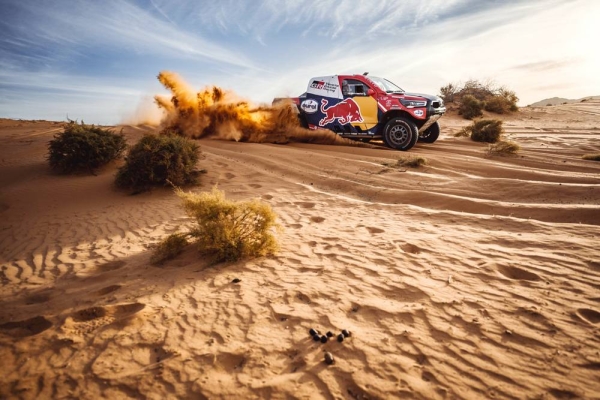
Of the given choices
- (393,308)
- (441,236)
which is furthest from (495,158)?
(393,308)

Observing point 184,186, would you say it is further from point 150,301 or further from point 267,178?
point 150,301

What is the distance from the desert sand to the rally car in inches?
158

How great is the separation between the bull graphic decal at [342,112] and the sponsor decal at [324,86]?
15.3 inches

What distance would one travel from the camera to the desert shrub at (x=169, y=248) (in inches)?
152

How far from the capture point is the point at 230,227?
12.5 feet

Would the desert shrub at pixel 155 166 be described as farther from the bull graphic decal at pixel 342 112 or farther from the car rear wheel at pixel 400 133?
the car rear wheel at pixel 400 133

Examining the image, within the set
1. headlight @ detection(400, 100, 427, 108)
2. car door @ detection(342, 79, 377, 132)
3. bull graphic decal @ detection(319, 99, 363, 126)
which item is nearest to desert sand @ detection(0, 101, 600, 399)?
headlight @ detection(400, 100, 427, 108)

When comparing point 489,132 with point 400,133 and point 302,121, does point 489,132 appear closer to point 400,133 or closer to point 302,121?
point 400,133

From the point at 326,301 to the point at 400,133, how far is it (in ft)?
26.8

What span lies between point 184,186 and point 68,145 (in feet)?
11.0

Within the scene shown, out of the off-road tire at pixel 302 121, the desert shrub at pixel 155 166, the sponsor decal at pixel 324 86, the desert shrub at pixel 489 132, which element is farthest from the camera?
the desert shrub at pixel 489 132

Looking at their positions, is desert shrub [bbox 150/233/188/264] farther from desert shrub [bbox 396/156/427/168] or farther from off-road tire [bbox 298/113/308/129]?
off-road tire [bbox 298/113/308/129]

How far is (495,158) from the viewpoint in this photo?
8.79 metres

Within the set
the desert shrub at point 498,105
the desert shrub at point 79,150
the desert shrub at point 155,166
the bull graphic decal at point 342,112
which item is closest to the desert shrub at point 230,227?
the desert shrub at point 155,166
